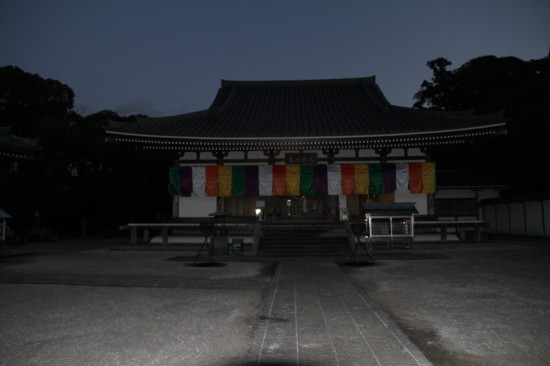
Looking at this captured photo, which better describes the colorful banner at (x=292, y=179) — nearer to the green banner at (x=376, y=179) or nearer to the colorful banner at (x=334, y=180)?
the colorful banner at (x=334, y=180)

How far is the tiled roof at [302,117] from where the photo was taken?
1575 centimetres

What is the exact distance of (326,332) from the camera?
13.6 feet

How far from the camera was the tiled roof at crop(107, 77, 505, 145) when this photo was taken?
15750 mm

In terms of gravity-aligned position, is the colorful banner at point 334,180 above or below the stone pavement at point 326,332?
above

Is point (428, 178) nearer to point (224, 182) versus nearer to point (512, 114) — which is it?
point (224, 182)

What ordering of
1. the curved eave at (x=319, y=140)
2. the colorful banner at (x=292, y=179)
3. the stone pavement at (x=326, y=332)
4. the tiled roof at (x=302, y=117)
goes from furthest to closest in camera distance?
1. the colorful banner at (x=292, y=179)
2. the tiled roof at (x=302, y=117)
3. the curved eave at (x=319, y=140)
4. the stone pavement at (x=326, y=332)

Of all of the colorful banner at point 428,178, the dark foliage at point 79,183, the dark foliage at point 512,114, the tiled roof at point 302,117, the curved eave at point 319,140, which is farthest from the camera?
the dark foliage at point 512,114

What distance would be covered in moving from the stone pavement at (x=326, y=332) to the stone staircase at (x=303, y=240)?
260 inches

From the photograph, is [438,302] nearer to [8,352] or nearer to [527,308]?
[527,308]

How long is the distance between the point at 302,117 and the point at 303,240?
25.1ft

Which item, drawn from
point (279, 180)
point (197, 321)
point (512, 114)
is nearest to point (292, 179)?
point (279, 180)

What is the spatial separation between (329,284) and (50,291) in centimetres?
527

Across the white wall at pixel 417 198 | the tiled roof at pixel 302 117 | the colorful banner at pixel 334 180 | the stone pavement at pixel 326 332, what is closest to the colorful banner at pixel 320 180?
the colorful banner at pixel 334 180

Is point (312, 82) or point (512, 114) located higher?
point (312, 82)
